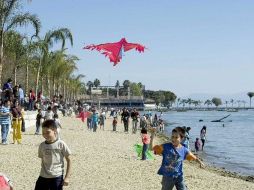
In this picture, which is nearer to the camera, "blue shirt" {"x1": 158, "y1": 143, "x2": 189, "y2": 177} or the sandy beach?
"blue shirt" {"x1": 158, "y1": 143, "x2": 189, "y2": 177}

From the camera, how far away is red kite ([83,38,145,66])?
14198 millimetres

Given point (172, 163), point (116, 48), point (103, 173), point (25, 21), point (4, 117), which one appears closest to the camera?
point (172, 163)

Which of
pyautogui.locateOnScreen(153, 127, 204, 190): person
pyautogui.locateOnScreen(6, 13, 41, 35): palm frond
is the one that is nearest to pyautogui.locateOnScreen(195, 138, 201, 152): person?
pyautogui.locateOnScreen(6, 13, 41, 35): palm frond

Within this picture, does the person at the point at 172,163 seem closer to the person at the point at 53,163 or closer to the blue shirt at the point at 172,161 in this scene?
the blue shirt at the point at 172,161

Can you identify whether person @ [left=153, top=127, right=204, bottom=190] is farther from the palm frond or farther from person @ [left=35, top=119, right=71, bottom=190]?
the palm frond

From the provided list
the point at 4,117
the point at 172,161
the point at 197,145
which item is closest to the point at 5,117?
the point at 4,117

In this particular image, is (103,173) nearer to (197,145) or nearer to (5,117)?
(5,117)

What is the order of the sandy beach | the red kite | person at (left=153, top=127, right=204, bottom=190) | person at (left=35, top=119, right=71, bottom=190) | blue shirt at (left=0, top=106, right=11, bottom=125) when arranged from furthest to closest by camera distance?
blue shirt at (left=0, top=106, right=11, bottom=125) → the red kite → the sandy beach → person at (left=153, top=127, right=204, bottom=190) → person at (left=35, top=119, right=71, bottom=190)

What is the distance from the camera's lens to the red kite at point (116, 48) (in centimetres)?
1420

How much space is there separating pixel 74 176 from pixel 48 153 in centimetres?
644

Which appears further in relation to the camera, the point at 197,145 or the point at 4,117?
the point at 197,145

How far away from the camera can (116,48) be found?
581 inches

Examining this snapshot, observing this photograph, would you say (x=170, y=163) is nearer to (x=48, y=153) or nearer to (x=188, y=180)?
(x=48, y=153)

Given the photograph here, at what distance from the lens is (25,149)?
17922mm
